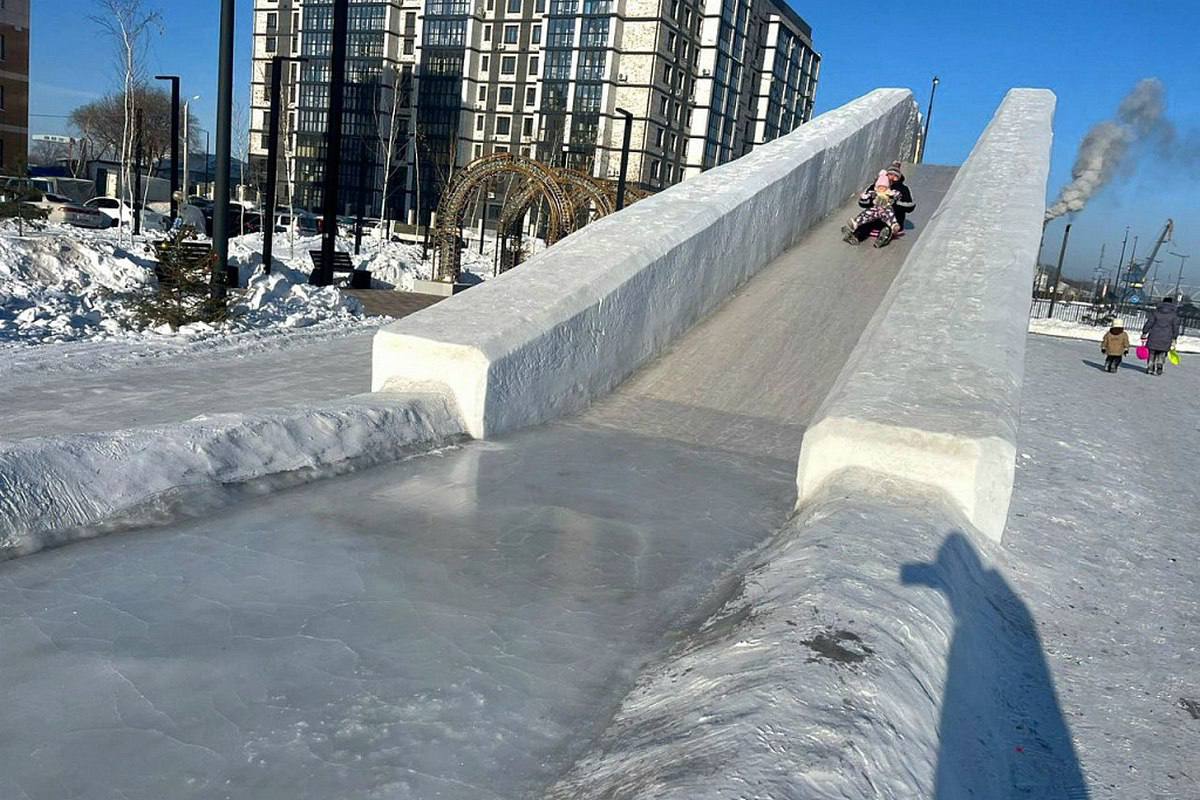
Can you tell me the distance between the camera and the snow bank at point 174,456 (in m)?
3.40

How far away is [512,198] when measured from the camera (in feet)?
77.4

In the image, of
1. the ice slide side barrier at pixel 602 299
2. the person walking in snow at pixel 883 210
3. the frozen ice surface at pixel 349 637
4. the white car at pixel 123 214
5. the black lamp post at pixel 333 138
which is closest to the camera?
the frozen ice surface at pixel 349 637

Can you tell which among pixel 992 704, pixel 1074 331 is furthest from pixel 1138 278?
pixel 992 704

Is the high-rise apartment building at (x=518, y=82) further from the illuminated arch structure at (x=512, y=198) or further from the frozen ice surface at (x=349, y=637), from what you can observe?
the frozen ice surface at (x=349, y=637)

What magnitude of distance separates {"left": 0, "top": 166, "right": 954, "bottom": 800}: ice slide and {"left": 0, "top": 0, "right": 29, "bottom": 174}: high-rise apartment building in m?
48.4

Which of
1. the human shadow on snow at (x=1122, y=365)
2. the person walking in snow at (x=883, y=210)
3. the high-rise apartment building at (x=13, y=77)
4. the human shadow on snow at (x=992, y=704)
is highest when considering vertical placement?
the high-rise apartment building at (x=13, y=77)

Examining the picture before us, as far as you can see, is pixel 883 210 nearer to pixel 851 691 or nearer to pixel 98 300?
pixel 851 691

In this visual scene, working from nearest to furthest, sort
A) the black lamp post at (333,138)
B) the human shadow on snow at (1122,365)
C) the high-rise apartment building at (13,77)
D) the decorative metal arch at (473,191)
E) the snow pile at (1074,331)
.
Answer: the black lamp post at (333,138)
the human shadow on snow at (1122,365)
the decorative metal arch at (473,191)
the snow pile at (1074,331)
the high-rise apartment building at (13,77)

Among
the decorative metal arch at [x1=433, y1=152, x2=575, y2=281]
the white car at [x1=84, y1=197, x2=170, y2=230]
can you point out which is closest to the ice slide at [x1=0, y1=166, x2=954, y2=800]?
the decorative metal arch at [x1=433, y1=152, x2=575, y2=281]

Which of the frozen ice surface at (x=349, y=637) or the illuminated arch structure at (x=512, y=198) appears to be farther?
the illuminated arch structure at (x=512, y=198)

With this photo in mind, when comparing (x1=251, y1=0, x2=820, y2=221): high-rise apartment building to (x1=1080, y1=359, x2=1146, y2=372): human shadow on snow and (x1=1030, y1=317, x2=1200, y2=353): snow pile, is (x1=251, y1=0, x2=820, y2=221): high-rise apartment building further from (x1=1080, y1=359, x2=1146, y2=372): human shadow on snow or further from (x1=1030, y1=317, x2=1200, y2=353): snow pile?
(x1=1080, y1=359, x2=1146, y2=372): human shadow on snow

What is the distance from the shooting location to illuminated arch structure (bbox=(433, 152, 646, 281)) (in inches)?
829

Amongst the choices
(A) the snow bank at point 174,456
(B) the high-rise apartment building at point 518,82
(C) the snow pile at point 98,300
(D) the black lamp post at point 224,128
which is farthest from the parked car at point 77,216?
(B) the high-rise apartment building at point 518,82

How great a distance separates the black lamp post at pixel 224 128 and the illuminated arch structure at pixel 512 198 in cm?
979
